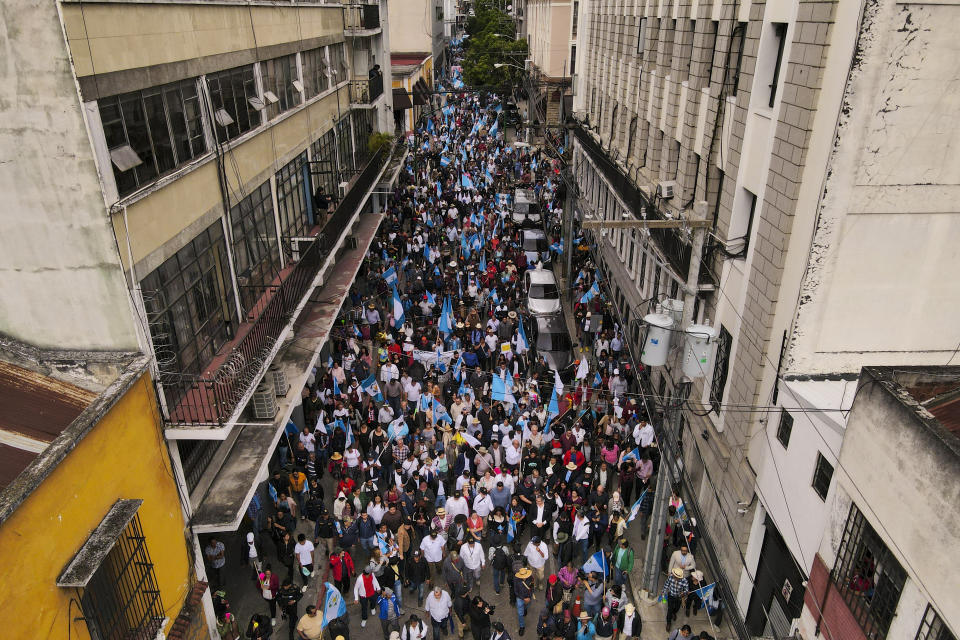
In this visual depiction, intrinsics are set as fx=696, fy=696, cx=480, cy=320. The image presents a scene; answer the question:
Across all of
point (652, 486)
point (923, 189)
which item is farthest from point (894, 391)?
point (652, 486)

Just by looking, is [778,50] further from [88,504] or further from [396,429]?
[88,504]

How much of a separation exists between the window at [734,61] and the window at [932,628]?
32.8ft

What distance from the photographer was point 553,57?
5084 centimetres

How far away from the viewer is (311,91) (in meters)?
19.8

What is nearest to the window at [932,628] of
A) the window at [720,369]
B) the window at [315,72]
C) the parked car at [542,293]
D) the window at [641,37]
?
the window at [720,369]

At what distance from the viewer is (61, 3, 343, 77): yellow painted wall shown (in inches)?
329

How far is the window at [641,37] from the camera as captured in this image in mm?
21578

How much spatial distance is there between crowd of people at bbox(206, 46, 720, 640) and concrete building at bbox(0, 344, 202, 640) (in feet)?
6.59

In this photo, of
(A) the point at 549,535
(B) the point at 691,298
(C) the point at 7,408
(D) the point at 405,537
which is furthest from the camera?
(A) the point at 549,535

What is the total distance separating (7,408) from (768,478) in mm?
11505

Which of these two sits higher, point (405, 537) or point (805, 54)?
point (805, 54)

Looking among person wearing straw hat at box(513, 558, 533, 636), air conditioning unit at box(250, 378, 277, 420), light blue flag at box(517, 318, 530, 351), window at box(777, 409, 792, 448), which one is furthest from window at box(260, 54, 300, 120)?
window at box(777, 409, 792, 448)

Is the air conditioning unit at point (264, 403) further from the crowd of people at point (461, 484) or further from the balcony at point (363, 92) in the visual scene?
the balcony at point (363, 92)

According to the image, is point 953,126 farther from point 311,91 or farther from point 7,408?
point 311,91
